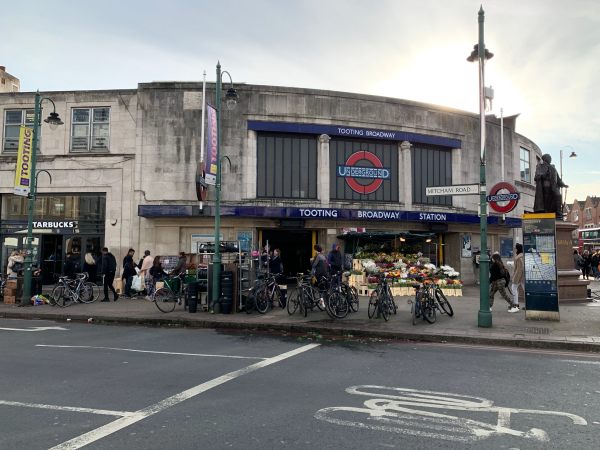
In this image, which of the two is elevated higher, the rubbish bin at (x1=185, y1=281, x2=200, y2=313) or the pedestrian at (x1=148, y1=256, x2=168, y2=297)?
the pedestrian at (x1=148, y1=256, x2=168, y2=297)

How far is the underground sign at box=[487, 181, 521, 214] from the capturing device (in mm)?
10258

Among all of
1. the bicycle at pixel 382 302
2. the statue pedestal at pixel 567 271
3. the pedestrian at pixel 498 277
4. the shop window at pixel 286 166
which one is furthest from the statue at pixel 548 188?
the shop window at pixel 286 166

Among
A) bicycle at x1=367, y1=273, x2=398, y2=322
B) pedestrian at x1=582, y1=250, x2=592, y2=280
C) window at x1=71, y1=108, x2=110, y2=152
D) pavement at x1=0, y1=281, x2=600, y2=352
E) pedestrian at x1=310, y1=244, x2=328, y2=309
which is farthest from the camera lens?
pedestrian at x1=582, y1=250, x2=592, y2=280

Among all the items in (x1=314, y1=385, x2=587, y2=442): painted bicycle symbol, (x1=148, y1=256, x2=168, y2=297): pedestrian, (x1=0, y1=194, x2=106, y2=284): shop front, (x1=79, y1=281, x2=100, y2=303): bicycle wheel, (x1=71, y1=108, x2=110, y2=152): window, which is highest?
(x1=71, y1=108, x2=110, y2=152): window

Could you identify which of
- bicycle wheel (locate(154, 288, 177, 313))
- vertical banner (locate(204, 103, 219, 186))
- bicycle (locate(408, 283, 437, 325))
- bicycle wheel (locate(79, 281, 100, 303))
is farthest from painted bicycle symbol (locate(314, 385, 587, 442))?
bicycle wheel (locate(79, 281, 100, 303))

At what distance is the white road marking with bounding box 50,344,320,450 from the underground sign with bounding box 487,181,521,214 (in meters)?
6.28

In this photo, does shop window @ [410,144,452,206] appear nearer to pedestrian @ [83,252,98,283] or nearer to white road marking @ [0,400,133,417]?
pedestrian @ [83,252,98,283]

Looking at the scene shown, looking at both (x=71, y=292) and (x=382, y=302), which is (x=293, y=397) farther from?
(x=71, y=292)

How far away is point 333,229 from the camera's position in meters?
21.3

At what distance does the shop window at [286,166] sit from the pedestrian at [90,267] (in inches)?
292

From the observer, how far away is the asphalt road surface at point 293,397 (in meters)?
4.18

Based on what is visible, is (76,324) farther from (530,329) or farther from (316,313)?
(530,329)

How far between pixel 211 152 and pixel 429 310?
294 inches

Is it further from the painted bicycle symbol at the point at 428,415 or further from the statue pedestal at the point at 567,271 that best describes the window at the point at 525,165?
the painted bicycle symbol at the point at 428,415
